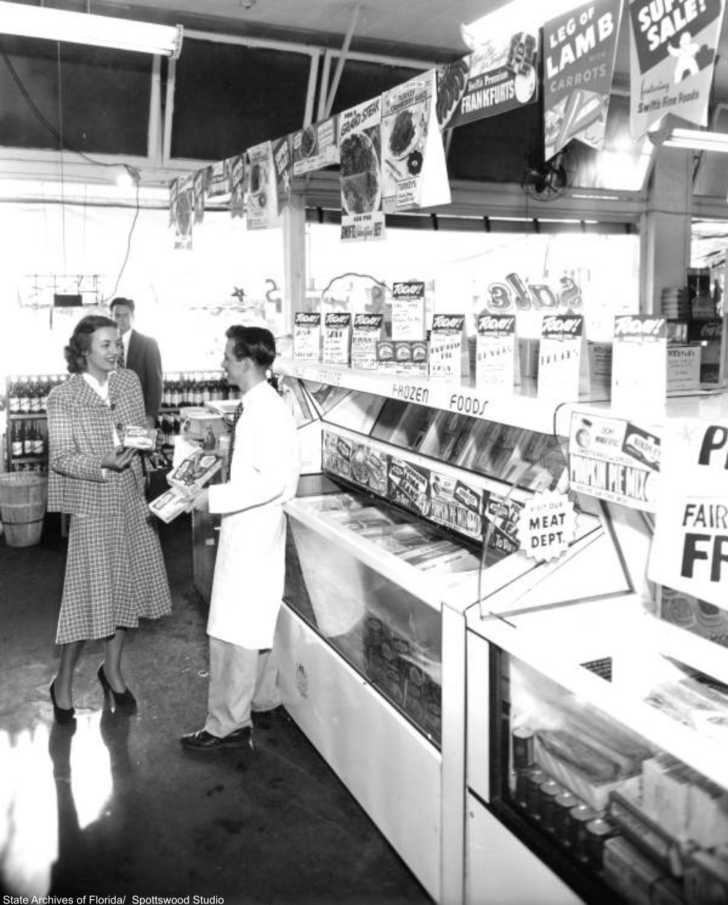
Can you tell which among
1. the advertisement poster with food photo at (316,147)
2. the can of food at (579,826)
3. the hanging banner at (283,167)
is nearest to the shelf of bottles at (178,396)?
Result: the hanging banner at (283,167)

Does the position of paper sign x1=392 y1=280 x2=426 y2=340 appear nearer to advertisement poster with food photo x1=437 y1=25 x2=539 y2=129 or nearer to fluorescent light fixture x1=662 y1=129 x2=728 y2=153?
advertisement poster with food photo x1=437 y1=25 x2=539 y2=129

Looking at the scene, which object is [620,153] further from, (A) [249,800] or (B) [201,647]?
(A) [249,800]

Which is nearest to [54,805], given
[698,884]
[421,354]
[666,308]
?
[421,354]

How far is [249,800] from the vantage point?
3.41 meters

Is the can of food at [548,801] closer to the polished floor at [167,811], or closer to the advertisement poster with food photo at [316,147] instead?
the polished floor at [167,811]

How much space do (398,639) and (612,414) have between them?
4.48 feet

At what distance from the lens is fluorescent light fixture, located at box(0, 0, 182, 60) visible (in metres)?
4.61

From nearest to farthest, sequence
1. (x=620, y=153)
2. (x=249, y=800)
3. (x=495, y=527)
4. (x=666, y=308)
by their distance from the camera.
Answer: (x=495, y=527), (x=249, y=800), (x=666, y=308), (x=620, y=153)

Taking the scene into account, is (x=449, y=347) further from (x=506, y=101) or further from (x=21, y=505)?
(x=21, y=505)

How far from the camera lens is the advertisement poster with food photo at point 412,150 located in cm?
366

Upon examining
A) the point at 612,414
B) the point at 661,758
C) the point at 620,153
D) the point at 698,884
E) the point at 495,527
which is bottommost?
the point at 698,884

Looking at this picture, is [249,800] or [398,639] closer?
[398,639]

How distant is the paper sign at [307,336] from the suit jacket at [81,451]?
0.90 metres

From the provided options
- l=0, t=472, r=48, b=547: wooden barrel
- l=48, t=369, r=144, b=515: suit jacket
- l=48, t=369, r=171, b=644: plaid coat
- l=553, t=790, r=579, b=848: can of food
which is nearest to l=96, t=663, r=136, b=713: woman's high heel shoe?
→ l=48, t=369, r=171, b=644: plaid coat
